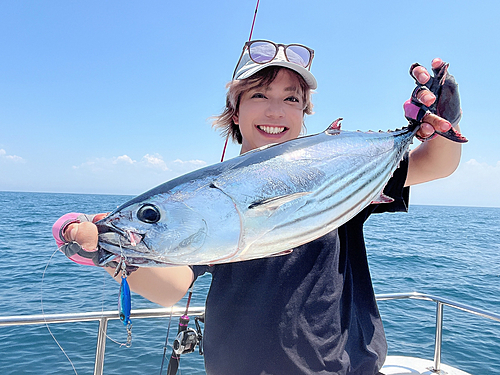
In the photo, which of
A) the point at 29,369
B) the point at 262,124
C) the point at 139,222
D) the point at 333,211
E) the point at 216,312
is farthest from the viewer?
the point at 29,369

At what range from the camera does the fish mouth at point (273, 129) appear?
183 centimetres

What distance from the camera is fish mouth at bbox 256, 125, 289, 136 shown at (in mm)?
1830

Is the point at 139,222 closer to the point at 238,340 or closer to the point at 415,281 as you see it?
the point at 238,340

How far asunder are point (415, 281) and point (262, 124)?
11.4 meters

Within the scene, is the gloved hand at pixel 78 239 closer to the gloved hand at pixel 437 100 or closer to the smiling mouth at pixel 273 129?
the smiling mouth at pixel 273 129

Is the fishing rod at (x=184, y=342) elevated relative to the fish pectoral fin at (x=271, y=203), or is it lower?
lower

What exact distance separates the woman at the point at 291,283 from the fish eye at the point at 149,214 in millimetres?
442

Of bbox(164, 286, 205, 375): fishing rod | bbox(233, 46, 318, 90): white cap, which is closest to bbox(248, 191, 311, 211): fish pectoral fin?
bbox(233, 46, 318, 90): white cap

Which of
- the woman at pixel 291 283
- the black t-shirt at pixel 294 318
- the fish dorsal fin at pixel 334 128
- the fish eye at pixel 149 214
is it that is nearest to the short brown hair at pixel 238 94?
the woman at pixel 291 283

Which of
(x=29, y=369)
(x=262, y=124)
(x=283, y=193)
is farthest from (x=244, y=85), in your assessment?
(x=29, y=369)

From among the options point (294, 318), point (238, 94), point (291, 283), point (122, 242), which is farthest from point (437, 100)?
point (122, 242)

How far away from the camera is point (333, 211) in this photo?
1207 mm

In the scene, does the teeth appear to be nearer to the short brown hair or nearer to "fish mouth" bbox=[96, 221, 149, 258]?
the short brown hair

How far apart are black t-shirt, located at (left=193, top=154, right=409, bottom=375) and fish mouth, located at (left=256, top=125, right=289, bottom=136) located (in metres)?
0.63
